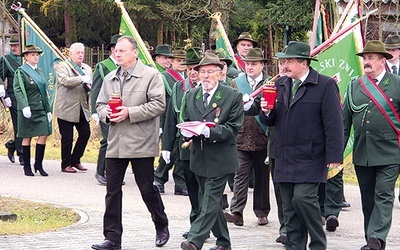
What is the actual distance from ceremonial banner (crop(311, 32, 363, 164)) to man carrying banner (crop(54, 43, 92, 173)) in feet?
14.9

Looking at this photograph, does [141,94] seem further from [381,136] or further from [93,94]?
[93,94]

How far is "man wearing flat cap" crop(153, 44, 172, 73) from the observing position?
13820mm

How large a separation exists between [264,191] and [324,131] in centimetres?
264

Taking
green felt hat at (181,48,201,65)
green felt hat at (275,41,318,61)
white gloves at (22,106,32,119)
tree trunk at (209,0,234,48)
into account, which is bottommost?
white gloves at (22,106,32,119)

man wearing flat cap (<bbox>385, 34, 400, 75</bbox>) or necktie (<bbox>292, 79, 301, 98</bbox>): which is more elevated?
man wearing flat cap (<bbox>385, 34, 400, 75</bbox>)

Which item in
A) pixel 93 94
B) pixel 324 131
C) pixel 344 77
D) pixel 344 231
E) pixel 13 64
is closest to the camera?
pixel 324 131

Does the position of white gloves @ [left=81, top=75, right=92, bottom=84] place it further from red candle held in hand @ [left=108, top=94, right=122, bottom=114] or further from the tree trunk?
the tree trunk

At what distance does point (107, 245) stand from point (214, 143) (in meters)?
1.39

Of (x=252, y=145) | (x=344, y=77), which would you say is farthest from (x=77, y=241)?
(x=344, y=77)

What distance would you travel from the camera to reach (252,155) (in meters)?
10.6

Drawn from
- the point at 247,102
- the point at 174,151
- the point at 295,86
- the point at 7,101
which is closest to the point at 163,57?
the point at 174,151

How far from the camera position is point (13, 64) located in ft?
52.0

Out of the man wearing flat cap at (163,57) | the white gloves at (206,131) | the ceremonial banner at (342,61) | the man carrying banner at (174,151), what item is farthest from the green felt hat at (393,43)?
the white gloves at (206,131)

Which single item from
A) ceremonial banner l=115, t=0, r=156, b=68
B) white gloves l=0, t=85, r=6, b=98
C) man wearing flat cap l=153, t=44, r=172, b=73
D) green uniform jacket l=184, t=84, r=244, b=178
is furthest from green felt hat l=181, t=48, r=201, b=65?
white gloves l=0, t=85, r=6, b=98
